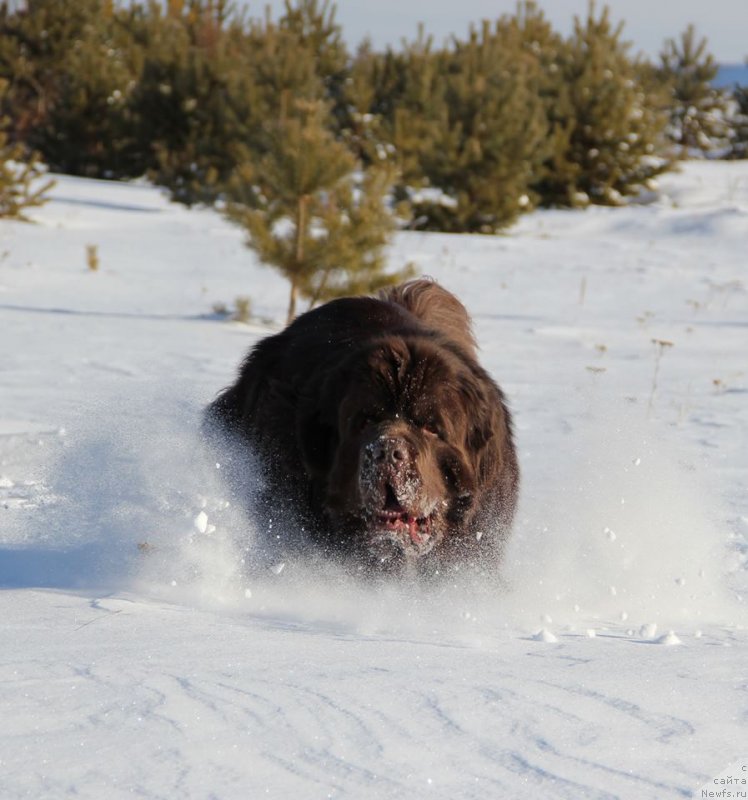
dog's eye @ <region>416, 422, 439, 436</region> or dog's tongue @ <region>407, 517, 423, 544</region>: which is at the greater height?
dog's eye @ <region>416, 422, 439, 436</region>

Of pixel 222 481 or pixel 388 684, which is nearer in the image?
pixel 388 684

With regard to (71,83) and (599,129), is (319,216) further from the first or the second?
(71,83)

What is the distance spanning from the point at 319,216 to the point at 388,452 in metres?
7.26

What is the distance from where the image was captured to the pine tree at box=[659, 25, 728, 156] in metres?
32.0

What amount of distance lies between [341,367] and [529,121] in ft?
52.6

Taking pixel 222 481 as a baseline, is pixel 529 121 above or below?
above

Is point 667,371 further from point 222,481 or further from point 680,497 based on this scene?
point 222,481

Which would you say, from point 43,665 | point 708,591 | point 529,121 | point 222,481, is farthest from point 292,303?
point 529,121

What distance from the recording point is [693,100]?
105ft

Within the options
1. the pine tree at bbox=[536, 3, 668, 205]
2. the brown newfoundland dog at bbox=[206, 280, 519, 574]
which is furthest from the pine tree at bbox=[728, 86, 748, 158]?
the brown newfoundland dog at bbox=[206, 280, 519, 574]

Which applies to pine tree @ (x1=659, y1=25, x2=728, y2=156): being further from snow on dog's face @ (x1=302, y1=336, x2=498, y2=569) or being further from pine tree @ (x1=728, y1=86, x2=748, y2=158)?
snow on dog's face @ (x1=302, y1=336, x2=498, y2=569)

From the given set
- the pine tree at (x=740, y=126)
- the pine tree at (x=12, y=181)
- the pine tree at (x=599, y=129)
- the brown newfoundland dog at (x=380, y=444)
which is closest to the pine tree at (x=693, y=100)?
the pine tree at (x=740, y=126)

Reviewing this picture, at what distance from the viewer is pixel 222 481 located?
4.89 m

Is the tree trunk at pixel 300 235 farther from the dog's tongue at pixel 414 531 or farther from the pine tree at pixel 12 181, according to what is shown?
the dog's tongue at pixel 414 531
